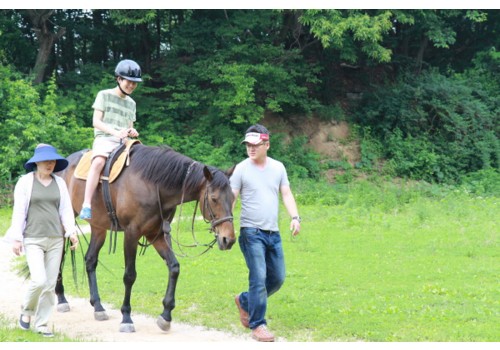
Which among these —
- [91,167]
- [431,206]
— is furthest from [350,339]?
[431,206]

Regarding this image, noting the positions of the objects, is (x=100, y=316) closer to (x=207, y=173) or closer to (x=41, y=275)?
(x=41, y=275)

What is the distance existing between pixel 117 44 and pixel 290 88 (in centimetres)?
762

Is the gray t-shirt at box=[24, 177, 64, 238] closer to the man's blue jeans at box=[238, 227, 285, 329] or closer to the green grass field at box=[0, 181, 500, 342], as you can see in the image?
the green grass field at box=[0, 181, 500, 342]

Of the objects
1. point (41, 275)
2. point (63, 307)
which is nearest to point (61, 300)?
point (63, 307)

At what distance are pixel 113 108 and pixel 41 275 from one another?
232cm

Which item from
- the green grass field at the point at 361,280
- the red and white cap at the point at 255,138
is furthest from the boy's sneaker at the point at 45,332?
the red and white cap at the point at 255,138

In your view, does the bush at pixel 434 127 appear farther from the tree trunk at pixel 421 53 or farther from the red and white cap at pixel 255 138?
the red and white cap at pixel 255 138

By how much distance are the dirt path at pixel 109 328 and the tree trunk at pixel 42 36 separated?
53.0 ft

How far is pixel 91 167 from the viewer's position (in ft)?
27.1

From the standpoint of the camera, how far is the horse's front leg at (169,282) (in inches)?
298

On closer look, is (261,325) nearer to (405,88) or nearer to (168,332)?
(168,332)

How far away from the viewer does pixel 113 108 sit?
8305 mm

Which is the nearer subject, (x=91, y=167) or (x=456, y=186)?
(x=91, y=167)

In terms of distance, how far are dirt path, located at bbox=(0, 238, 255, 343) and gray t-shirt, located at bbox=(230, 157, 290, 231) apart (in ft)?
3.98
